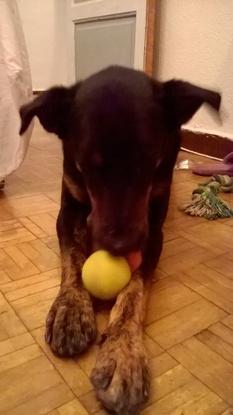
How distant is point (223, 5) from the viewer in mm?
2422

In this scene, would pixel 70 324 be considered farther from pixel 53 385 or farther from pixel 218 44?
pixel 218 44

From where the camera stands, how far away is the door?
2.89 m

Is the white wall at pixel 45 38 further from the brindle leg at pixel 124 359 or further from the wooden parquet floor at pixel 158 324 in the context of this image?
the brindle leg at pixel 124 359

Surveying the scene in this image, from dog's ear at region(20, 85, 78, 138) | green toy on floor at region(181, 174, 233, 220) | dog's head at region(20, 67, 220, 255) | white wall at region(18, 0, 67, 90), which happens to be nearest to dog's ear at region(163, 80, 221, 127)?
dog's head at region(20, 67, 220, 255)

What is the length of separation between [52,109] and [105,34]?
249 cm

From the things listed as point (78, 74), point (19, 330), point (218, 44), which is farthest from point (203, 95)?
point (78, 74)

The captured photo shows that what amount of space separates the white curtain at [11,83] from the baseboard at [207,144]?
40.0 inches

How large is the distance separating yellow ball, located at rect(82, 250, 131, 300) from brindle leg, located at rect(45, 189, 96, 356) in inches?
2.0

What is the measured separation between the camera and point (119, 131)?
0.91m

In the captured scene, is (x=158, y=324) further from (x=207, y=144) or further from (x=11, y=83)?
(x=207, y=144)

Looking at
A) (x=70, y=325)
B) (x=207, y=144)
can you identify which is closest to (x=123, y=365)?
(x=70, y=325)

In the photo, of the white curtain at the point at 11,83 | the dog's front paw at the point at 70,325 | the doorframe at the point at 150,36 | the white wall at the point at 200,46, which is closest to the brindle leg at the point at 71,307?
the dog's front paw at the point at 70,325

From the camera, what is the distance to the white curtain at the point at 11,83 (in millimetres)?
1737

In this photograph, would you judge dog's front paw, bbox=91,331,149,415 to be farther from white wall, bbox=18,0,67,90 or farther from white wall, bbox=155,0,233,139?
white wall, bbox=18,0,67,90
